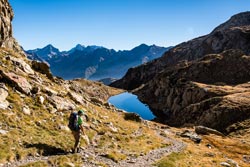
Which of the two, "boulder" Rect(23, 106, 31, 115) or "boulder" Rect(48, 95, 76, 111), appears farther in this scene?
"boulder" Rect(48, 95, 76, 111)

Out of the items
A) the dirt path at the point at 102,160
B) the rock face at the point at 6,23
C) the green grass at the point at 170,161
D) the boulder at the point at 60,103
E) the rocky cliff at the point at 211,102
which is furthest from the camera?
the rocky cliff at the point at 211,102

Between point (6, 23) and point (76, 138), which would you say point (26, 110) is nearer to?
point (76, 138)

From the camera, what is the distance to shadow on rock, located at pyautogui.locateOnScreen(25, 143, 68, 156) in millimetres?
24011

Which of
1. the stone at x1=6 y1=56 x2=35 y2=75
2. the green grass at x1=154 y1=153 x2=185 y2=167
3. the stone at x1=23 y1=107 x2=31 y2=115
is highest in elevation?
the stone at x1=6 y1=56 x2=35 y2=75

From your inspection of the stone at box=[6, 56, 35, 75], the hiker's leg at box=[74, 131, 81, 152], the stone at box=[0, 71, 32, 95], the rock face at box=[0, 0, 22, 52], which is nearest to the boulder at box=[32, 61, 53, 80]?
the rock face at box=[0, 0, 22, 52]

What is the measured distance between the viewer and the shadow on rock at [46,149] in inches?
945

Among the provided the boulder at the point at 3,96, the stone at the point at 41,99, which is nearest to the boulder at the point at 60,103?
the stone at the point at 41,99

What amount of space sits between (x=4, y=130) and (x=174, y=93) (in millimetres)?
165027

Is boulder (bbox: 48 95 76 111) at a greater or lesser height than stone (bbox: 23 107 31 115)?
greater

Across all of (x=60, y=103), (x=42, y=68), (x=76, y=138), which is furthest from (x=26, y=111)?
(x=42, y=68)

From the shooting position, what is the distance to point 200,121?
109438 millimetres

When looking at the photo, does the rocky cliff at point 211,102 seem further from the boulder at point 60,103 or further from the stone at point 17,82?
the stone at point 17,82

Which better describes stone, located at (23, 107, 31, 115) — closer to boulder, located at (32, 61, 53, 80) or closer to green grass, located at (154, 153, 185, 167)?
green grass, located at (154, 153, 185, 167)

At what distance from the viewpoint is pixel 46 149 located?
24.6 metres
